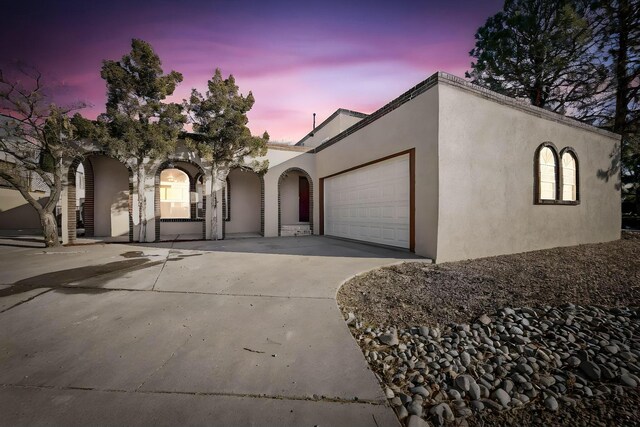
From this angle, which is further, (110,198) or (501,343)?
(110,198)

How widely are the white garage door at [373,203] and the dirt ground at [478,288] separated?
184 cm

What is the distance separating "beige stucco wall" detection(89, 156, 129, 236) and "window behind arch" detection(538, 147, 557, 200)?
48.5 ft

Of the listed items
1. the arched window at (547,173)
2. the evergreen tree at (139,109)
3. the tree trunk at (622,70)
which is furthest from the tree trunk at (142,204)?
the tree trunk at (622,70)

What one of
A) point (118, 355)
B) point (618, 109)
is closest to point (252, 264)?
point (118, 355)

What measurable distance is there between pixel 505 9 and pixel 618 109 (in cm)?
678

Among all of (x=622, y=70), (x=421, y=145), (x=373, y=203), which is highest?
(x=622, y=70)

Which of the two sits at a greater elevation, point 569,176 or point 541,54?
point 541,54

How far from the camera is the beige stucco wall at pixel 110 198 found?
33.3ft

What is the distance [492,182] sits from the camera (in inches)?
237

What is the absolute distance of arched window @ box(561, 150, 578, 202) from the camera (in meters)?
7.61

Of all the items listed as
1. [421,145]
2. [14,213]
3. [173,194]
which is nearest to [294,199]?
[421,145]

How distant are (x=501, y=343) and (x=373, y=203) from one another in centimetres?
533

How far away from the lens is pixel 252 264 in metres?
5.07

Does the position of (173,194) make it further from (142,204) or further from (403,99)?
(403,99)
